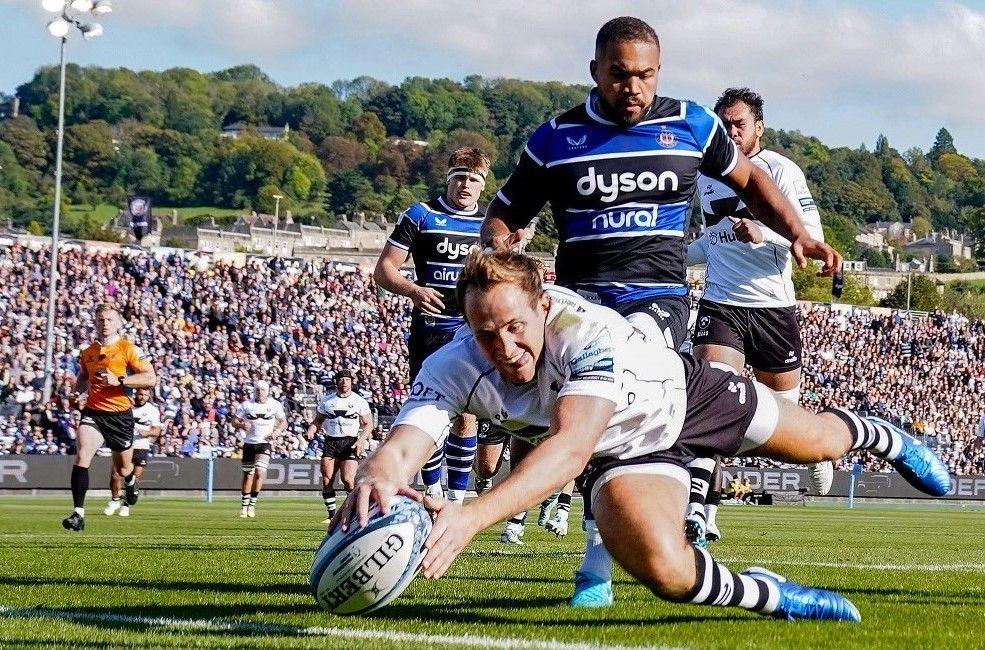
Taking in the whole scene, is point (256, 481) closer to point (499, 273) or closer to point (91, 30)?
point (499, 273)

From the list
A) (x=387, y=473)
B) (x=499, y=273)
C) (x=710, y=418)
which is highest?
(x=499, y=273)

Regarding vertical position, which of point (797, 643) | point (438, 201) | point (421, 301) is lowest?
point (797, 643)

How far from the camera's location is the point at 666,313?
297 inches

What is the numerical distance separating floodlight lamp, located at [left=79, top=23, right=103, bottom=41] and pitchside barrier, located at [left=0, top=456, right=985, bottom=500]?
48.8 feet

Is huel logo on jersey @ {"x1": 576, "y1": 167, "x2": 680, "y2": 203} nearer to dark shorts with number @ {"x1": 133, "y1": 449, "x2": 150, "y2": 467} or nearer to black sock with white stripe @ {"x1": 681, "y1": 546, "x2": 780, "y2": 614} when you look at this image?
black sock with white stripe @ {"x1": 681, "y1": 546, "x2": 780, "y2": 614}

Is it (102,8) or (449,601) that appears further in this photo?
(102,8)

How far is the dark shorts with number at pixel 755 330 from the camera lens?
34.2ft

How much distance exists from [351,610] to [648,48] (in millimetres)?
3389

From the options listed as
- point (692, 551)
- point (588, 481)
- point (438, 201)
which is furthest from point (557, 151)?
point (438, 201)

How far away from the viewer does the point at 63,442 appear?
32.0m

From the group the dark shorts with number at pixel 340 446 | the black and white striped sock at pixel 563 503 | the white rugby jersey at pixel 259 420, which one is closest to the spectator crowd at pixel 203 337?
the white rugby jersey at pixel 259 420

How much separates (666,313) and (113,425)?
31.5 feet

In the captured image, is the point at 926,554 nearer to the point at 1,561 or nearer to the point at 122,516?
the point at 1,561

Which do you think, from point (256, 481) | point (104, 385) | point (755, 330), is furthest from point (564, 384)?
point (256, 481)
